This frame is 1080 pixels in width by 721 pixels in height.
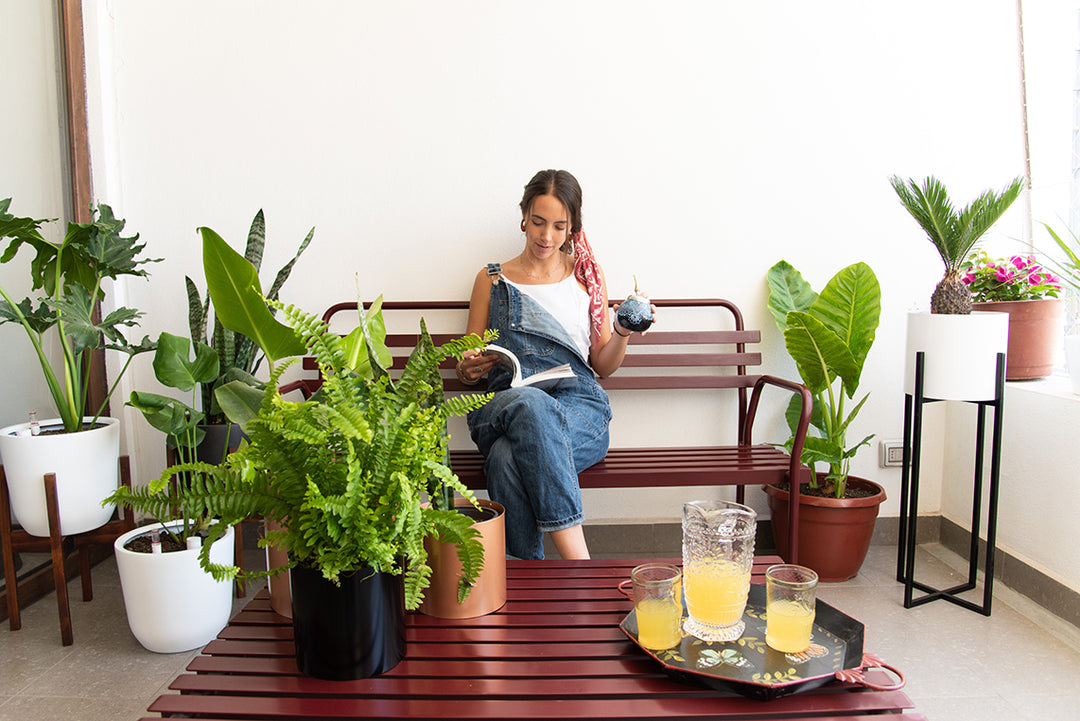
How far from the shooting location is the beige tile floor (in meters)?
1.77

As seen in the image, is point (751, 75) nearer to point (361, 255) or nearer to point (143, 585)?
point (361, 255)

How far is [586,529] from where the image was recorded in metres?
2.82

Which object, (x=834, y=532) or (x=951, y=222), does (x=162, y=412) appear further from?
(x=951, y=222)

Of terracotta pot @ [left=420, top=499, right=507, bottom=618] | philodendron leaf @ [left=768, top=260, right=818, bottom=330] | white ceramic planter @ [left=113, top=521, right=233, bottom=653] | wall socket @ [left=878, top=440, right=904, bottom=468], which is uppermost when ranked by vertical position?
philodendron leaf @ [left=768, top=260, right=818, bottom=330]

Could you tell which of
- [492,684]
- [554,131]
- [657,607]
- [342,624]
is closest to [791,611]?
[657,607]

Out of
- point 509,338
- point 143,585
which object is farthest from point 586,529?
point 143,585

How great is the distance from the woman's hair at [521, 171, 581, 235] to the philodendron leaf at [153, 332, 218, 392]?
1.10 meters

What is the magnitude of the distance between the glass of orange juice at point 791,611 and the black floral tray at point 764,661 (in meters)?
0.01

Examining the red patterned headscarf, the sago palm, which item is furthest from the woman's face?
the sago palm

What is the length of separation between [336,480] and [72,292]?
1.51m

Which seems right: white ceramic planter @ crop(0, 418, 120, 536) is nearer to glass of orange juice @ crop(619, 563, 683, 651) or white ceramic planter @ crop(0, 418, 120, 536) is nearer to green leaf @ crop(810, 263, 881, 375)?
glass of orange juice @ crop(619, 563, 683, 651)

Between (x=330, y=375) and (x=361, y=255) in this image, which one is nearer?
(x=330, y=375)

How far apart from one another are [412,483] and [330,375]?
0.19m

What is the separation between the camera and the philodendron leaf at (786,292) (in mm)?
2641
